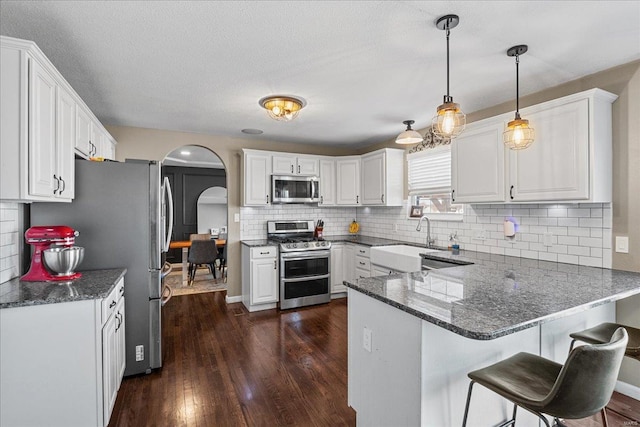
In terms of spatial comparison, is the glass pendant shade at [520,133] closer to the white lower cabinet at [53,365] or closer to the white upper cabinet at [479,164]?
the white upper cabinet at [479,164]

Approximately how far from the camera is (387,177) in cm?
452

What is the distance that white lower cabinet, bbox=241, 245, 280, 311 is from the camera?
167 inches

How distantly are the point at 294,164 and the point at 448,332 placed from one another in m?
3.73

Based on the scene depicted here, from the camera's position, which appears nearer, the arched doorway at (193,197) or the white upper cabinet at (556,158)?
the white upper cabinet at (556,158)

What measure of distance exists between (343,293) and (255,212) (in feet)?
6.03

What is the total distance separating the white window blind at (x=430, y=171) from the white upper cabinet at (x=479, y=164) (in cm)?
52

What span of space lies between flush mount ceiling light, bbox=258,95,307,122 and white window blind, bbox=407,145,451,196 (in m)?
1.89

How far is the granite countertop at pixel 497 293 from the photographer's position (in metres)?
1.27

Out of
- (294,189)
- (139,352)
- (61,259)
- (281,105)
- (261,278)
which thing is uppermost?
(281,105)

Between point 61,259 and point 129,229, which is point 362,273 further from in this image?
point 61,259

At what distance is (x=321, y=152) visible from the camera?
17.9ft

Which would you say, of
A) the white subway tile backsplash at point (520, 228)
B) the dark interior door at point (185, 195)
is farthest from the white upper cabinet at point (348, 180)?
the dark interior door at point (185, 195)

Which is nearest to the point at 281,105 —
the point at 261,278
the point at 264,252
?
the point at 264,252

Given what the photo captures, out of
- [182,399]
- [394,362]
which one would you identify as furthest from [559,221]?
[182,399]
